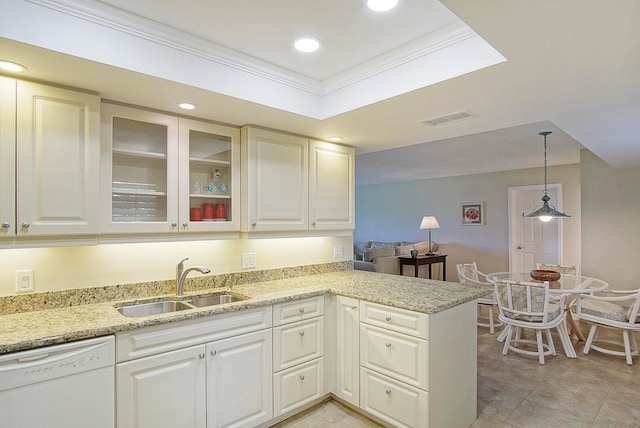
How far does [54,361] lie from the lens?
5.13 feet

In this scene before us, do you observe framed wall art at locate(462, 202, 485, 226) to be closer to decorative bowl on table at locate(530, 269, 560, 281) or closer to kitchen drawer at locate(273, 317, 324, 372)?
decorative bowl on table at locate(530, 269, 560, 281)

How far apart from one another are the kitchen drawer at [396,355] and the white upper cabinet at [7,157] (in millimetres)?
2044

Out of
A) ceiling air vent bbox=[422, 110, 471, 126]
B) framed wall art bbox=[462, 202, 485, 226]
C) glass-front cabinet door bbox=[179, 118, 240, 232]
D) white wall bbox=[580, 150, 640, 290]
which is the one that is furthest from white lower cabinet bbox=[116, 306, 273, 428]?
framed wall art bbox=[462, 202, 485, 226]

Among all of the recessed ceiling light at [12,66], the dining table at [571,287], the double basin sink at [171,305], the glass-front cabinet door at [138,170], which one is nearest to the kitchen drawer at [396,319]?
the double basin sink at [171,305]

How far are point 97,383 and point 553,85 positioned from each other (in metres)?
2.69

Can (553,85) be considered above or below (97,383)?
above

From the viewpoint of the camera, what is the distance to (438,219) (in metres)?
7.98

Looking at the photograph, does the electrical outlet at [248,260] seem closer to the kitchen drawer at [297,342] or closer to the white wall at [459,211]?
the kitchen drawer at [297,342]

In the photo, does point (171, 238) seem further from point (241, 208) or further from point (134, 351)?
point (134, 351)

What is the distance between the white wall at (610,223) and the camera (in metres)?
4.64

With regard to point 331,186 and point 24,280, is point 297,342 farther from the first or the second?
point 24,280

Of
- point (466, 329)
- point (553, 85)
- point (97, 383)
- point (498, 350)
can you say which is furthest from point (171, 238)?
point (498, 350)

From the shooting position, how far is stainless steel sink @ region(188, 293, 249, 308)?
2453 mm

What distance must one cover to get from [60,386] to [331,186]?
2227 mm
